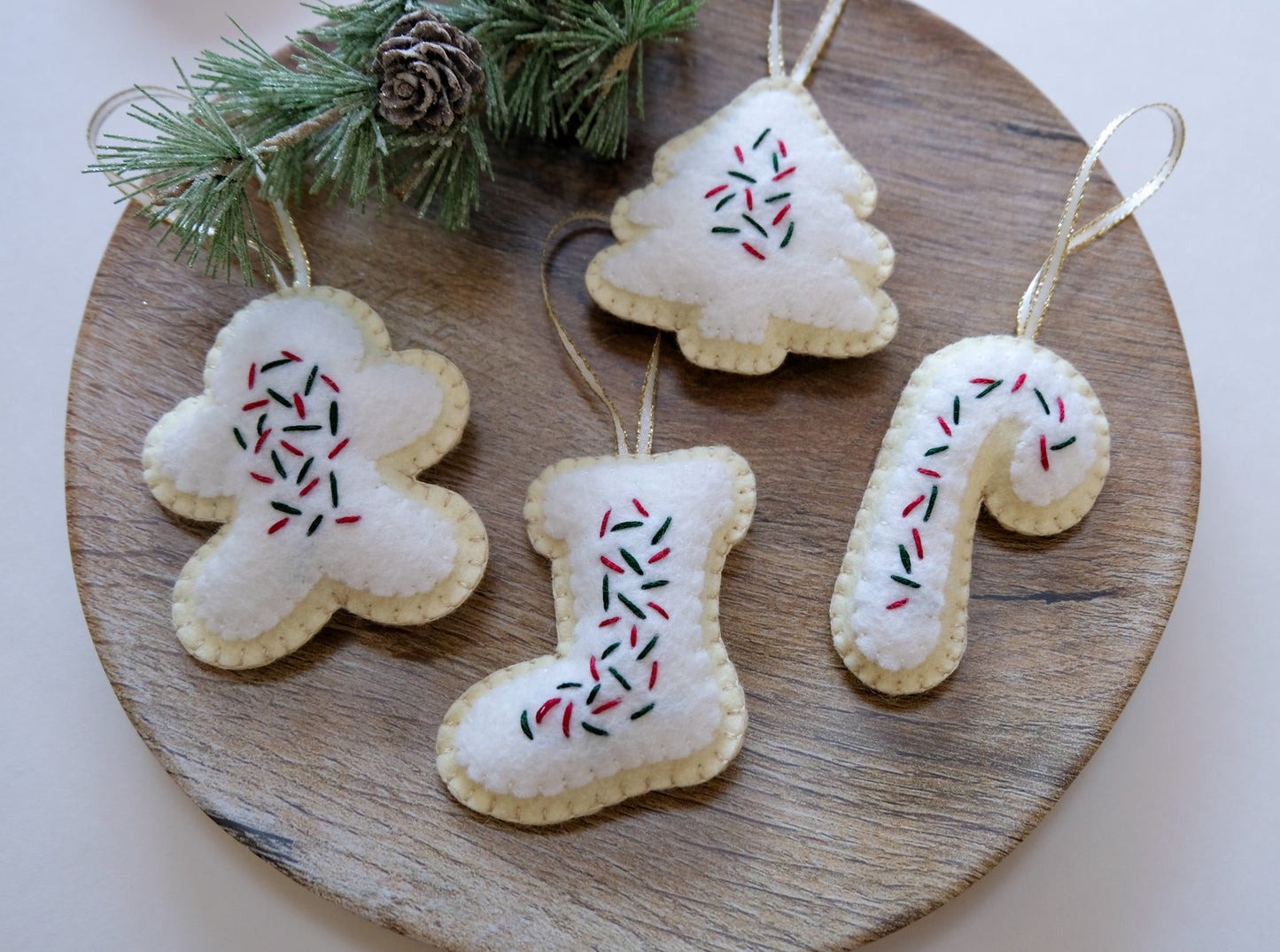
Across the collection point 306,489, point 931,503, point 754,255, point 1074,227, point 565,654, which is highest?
point 1074,227

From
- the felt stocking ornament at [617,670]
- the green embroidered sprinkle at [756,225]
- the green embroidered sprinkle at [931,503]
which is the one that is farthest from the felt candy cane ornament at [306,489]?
the green embroidered sprinkle at [931,503]

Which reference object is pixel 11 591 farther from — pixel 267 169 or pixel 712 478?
pixel 712 478

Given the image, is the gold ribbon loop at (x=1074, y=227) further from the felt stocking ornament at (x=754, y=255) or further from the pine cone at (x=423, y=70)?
the pine cone at (x=423, y=70)

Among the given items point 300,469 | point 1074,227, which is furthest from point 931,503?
point 300,469

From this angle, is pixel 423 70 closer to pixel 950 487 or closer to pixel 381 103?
pixel 381 103

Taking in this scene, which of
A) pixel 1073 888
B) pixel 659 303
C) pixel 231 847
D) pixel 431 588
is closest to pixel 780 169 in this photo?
pixel 659 303

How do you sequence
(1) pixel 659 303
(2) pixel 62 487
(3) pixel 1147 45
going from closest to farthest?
(1) pixel 659 303 < (2) pixel 62 487 < (3) pixel 1147 45
